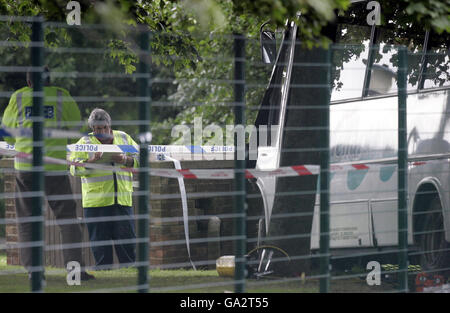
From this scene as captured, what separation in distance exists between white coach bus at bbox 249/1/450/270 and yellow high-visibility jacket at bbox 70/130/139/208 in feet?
5.00

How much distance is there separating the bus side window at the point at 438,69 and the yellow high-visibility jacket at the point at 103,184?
119 inches

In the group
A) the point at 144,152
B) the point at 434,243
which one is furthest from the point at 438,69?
the point at 144,152

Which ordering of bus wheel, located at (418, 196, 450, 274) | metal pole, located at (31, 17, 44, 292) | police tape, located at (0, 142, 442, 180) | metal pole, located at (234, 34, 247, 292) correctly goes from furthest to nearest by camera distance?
bus wheel, located at (418, 196, 450, 274) → police tape, located at (0, 142, 442, 180) → metal pole, located at (234, 34, 247, 292) → metal pole, located at (31, 17, 44, 292)

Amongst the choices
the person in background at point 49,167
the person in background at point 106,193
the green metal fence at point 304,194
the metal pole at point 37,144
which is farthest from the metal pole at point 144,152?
the person in background at point 106,193

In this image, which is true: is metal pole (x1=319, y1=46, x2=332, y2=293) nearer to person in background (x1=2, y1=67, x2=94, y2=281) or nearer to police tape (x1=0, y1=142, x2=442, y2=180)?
police tape (x1=0, y1=142, x2=442, y2=180)

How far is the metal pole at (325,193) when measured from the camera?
19.4 feet

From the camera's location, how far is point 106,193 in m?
9.20

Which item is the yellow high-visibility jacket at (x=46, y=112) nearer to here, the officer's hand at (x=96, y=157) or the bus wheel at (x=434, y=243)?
the officer's hand at (x=96, y=157)

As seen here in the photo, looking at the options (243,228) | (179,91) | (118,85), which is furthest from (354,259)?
(118,85)

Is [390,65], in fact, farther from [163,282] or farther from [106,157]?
[163,282]

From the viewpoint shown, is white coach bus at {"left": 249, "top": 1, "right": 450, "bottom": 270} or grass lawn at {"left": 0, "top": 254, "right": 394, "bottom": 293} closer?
grass lawn at {"left": 0, "top": 254, "right": 394, "bottom": 293}

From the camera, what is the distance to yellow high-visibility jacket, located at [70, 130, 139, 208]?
29.9 ft

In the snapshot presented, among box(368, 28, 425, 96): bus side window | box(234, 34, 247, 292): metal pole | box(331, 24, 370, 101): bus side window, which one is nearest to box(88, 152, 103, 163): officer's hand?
box(331, 24, 370, 101): bus side window

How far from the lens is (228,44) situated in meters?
19.0
